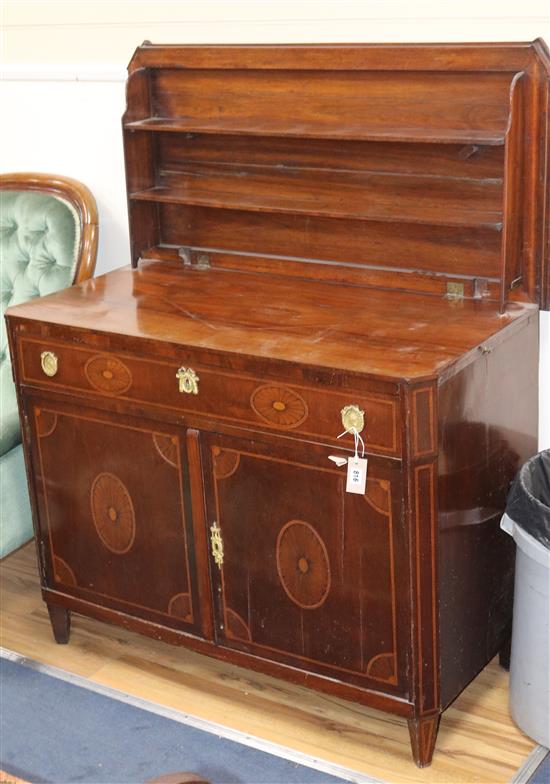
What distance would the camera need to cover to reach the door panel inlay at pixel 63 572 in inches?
115

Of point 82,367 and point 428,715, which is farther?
point 82,367

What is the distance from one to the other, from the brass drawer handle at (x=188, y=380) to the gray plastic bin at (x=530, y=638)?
73cm

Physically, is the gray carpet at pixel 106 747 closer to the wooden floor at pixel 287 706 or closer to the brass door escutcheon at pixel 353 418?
the wooden floor at pixel 287 706

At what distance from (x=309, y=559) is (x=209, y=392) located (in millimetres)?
425

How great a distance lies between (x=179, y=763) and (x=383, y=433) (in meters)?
0.93

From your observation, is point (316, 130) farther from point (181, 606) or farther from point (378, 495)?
point (181, 606)

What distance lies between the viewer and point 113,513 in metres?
2.75

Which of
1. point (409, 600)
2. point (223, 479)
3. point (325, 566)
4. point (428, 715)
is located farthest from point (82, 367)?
point (428, 715)

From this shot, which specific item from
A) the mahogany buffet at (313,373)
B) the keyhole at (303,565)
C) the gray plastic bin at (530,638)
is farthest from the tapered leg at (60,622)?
the gray plastic bin at (530,638)

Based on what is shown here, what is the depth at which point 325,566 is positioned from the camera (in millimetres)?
2467

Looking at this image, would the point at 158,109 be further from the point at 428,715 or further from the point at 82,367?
the point at 428,715

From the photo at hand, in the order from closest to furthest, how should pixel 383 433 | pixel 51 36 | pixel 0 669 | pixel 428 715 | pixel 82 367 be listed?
pixel 383 433 < pixel 428 715 < pixel 82 367 < pixel 0 669 < pixel 51 36

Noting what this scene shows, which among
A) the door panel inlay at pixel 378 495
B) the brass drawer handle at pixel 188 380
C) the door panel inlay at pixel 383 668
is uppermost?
the brass drawer handle at pixel 188 380

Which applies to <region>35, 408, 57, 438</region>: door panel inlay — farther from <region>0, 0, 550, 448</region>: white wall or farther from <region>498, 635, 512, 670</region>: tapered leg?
<region>498, 635, 512, 670</region>: tapered leg
